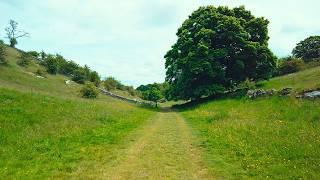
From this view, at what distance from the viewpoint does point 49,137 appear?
21.8m

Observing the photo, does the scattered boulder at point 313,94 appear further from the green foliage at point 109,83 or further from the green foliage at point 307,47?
the green foliage at point 109,83

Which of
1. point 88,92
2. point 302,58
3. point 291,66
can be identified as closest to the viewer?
point 88,92

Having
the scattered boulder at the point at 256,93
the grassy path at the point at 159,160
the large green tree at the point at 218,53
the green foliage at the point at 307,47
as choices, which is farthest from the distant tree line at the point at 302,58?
the grassy path at the point at 159,160

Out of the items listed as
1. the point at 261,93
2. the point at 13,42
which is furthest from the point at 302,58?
the point at 13,42

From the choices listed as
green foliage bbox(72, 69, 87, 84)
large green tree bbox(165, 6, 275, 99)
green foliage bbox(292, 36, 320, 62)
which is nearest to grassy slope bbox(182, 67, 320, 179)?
large green tree bbox(165, 6, 275, 99)

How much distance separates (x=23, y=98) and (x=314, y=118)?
79.2ft

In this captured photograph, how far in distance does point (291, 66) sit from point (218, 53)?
19.4 m

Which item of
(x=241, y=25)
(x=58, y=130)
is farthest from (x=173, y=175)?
(x=241, y=25)

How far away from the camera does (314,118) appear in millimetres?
27188

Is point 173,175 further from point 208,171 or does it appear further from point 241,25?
point 241,25

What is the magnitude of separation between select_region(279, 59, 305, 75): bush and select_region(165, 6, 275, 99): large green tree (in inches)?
340

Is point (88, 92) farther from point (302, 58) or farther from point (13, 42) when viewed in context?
point (13, 42)

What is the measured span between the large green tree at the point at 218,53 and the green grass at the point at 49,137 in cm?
3048

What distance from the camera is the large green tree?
61312 mm
